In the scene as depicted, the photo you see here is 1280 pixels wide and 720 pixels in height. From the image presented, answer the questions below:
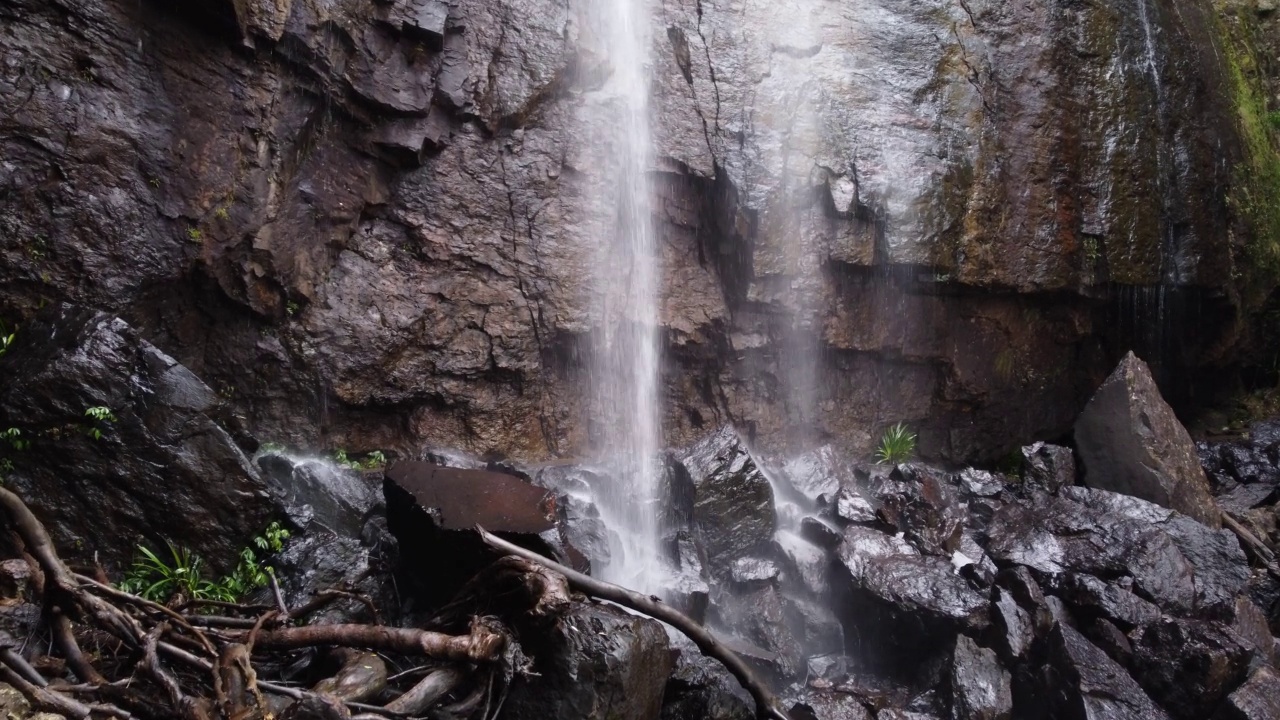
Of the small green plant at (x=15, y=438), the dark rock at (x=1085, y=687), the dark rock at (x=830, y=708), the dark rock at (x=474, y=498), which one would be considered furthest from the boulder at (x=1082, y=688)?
the small green plant at (x=15, y=438)

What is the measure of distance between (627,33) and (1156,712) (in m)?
7.66

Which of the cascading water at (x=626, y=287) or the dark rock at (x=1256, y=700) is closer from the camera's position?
the dark rock at (x=1256, y=700)

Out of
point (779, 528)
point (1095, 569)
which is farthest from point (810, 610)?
point (1095, 569)

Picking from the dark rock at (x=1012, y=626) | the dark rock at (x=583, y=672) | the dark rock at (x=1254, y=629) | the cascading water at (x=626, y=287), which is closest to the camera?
the dark rock at (x=583, y=672)

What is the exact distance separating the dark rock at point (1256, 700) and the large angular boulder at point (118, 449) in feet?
21.6

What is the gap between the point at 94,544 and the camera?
4941 mm

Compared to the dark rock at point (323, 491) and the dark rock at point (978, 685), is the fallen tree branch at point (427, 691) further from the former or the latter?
the dark rock at point (978, 685)

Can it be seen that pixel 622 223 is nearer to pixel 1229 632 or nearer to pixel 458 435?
pixel 458 435

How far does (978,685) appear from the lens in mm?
5281

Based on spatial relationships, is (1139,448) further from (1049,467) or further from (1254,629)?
(1254,629)

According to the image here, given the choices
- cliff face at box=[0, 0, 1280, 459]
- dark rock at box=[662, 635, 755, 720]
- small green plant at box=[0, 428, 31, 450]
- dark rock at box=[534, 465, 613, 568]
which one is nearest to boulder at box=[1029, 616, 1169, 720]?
dark rock at box=[662, 635, 755, 720]

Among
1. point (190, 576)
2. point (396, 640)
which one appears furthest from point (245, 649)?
point (190, 576)

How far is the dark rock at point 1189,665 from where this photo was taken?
5.37 meters

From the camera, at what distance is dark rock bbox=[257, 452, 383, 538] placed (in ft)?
19.3
